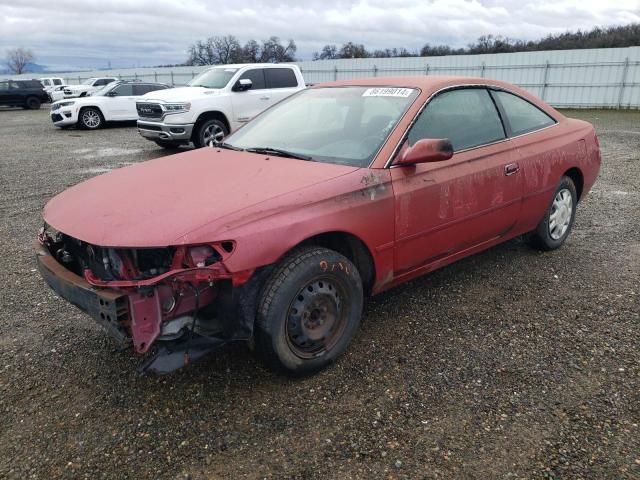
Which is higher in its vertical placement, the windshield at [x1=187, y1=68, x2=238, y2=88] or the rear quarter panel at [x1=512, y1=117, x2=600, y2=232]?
the windshield at [x1=187, y1=68, x2=238, y2=88]

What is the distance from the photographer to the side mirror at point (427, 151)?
9.77ft

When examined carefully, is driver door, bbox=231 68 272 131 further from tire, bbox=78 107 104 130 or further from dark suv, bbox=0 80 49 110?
dark suv, bbox=0 80 49 110

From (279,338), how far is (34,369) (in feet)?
5.04

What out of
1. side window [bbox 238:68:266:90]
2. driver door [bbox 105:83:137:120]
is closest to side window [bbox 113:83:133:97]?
driver door [bbox 105:83:137:120]

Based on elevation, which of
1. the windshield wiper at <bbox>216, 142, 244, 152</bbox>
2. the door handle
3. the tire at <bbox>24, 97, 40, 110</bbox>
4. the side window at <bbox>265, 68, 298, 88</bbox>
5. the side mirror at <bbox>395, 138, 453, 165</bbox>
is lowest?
the tire at <bbox>24, 97, 40, 110</bbox>

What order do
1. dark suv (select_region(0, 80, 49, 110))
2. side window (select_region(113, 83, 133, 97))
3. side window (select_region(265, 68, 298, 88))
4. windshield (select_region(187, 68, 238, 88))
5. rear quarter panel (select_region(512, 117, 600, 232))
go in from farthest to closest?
1. dark suv (select_region(0, 80, 49, 110))
2. side window (select_region(113, 83, 133, 97))
3. side window (select_region(265, 68, 298, 88))
4. windshield (select_region(187, 68, 238, 88))
5. rear quarter panel (select_region(512, 117, 600, 232))

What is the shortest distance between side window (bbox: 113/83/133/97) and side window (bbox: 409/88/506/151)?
1533 cm

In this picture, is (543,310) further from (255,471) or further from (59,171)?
(59,171)

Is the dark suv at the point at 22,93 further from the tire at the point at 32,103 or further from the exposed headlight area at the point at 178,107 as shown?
the exposed headlight area at the point at 178,107

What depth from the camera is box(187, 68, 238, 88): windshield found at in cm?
1084

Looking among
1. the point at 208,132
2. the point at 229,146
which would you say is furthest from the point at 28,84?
the point at 229,146

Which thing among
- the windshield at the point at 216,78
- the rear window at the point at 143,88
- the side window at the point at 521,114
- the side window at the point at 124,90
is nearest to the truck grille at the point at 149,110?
the windshield at the point at 216,78

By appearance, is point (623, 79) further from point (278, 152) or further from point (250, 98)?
point (278, 152)

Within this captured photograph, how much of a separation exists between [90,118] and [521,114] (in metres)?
15.4
